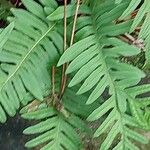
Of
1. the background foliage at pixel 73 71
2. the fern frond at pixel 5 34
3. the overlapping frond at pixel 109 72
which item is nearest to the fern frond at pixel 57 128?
the background foliage at pixel 73 71

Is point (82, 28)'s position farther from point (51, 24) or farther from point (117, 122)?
point (117, 122)

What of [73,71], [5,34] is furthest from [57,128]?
[5,34]

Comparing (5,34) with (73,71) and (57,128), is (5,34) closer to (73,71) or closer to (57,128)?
(73,71)

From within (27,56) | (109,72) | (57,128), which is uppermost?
(27,56)

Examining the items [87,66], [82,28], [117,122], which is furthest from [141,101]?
[82,28]

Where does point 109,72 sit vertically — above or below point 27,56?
below

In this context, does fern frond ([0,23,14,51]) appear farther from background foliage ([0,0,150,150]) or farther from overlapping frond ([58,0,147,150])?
overlapping frond ([58,0,147,150])

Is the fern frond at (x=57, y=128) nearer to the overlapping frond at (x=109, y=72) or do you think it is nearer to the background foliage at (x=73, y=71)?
the background foliage at (x=73, y=71)
